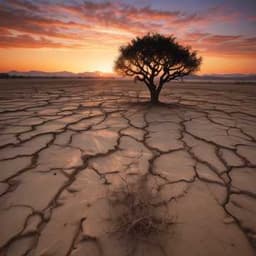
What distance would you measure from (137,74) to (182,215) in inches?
180

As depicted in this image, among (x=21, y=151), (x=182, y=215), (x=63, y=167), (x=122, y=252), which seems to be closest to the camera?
(x=122, y=252)

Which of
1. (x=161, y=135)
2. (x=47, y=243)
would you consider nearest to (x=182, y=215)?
(x=47, y=243)

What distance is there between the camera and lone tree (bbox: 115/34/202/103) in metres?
4.75

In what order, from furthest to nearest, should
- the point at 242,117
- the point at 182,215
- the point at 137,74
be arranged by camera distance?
the point at 137,74
the point at 242,117
the point at 182,215

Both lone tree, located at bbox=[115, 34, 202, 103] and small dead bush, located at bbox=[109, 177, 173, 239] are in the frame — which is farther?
lone tree, located at bbox=[115, 34, 202, 103]

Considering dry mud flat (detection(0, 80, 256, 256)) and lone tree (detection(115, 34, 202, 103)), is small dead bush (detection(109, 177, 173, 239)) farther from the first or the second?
lone tree (detection(115, 34, 202, 103))

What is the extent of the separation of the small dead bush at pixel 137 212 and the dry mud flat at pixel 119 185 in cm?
3

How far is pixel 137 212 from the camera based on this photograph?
4.09ft

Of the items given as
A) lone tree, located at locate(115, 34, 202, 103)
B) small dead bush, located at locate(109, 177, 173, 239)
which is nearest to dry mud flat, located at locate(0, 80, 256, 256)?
small dead bush, located at locate(109, 177, 173, 239)

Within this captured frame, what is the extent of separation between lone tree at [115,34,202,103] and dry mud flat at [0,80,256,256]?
2.46 metres

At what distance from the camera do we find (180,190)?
1501mm

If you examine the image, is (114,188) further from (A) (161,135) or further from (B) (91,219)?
(A) (161,135)

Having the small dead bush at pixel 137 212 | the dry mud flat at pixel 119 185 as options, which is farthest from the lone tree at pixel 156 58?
the small dead bush at pixel 137 212

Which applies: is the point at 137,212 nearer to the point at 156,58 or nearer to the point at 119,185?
the point at 119,185
